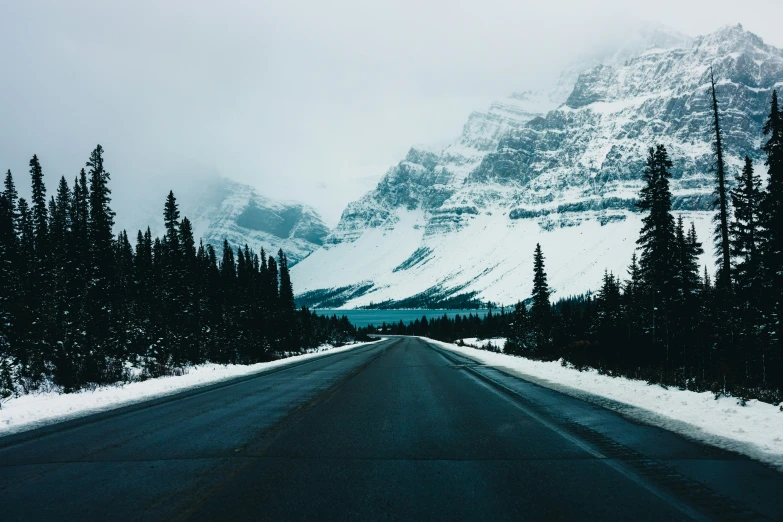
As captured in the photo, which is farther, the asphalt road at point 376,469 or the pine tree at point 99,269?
the pine tree at point 99,269

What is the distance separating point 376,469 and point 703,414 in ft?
25.1

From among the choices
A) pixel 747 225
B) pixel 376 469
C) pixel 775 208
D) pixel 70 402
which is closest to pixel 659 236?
pixel 747 225

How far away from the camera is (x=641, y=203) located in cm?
3497

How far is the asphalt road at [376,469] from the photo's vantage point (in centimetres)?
476

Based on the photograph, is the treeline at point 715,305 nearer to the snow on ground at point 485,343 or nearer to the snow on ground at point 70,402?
the snow on ground at point 70,402

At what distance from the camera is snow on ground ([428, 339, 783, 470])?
302 inches

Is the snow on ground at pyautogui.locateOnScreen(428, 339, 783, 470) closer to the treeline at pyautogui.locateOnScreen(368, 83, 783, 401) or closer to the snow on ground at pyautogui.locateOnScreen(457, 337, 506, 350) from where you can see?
the treeline at pyautogui.locateOnScreen(368, 83, 783, 401)

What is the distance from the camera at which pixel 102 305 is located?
32.6m

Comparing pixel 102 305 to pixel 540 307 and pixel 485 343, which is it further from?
pixel 485 343

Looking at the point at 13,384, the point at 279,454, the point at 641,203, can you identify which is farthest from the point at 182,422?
the point at 641,203

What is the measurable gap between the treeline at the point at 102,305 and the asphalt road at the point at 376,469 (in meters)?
11.1

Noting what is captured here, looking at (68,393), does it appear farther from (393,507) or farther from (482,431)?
(393,507)

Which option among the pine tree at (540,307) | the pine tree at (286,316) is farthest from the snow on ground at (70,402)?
the pine tree at (540,307)

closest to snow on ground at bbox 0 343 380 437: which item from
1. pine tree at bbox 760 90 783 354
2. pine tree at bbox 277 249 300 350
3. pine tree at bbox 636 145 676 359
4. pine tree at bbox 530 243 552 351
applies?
pine tree at bbox 760 90 783 354
